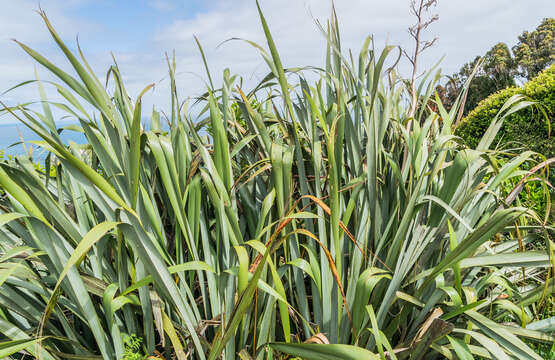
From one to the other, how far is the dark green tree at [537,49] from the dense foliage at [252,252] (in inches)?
1185

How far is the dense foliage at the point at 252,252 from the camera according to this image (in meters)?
1.12

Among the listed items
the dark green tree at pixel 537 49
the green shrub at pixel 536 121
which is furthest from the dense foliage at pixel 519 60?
A: the green shrub at pixel 536 121

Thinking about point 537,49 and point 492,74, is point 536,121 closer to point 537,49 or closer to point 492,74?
point 492,74

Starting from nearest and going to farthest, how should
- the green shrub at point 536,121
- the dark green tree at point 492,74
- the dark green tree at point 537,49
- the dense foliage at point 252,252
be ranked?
1. the dense foliage at point 252,252
2. the green shrub at point 536,121
3. the dark green tree at point 492,74
4. the dark green tree at point 537,49

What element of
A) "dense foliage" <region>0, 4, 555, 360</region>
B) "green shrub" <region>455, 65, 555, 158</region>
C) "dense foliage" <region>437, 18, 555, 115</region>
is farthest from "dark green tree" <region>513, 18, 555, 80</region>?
"dense foliage" <region>0, 4, 555, 360</region>

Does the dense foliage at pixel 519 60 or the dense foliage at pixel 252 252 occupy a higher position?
the dense foliage at pixel 519 60

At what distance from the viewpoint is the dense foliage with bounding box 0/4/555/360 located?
1.12 meters

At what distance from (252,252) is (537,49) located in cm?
3470

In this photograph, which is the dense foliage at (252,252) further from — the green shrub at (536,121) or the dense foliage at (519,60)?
the dense foliage at (519,60)

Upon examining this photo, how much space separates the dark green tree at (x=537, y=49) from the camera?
1051 inches

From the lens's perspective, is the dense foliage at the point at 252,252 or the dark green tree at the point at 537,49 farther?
the dark green tree at the point at 537,49

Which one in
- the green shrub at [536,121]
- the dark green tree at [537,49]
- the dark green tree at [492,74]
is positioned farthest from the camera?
the dark green tree at [537,49]

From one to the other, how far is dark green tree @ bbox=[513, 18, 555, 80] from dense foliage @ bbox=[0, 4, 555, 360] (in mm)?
30088

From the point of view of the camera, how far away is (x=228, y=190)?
1326 millimetres
